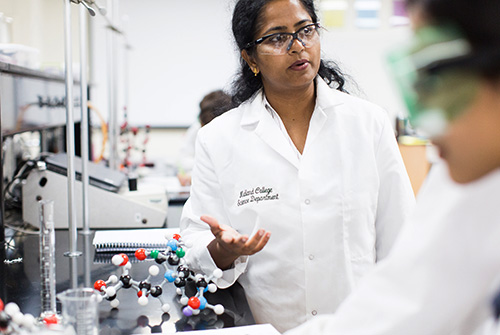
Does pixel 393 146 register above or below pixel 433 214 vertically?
below

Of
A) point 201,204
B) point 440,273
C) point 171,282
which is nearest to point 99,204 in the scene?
point 201,204

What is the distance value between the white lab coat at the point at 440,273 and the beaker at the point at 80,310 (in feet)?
1.53

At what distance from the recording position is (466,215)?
24.3 inches

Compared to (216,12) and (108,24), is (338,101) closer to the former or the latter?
(108,24)

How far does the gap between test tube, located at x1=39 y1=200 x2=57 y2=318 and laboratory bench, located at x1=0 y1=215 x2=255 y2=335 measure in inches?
2.0

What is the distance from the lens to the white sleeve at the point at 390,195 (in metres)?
1.59

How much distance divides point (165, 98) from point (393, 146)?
5.72m

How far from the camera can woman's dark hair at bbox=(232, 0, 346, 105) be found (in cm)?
172

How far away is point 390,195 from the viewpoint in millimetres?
1615

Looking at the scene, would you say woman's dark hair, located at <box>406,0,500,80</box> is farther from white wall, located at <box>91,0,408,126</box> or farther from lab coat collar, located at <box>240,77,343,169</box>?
white wall, located at <box>91,0,408,126</box>

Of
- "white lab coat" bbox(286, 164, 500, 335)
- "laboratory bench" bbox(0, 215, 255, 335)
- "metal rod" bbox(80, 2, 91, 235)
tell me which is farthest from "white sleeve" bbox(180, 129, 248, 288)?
"white lab coat" bbox(286, 164, 500, 335)

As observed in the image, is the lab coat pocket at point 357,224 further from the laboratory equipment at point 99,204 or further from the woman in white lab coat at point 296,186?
the laboratory equipment at point 99,204

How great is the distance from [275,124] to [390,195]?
40cm

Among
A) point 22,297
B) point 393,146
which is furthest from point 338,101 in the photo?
point 22,297
